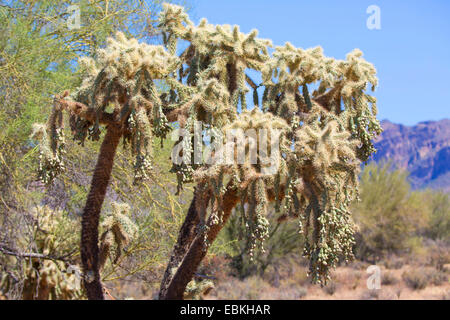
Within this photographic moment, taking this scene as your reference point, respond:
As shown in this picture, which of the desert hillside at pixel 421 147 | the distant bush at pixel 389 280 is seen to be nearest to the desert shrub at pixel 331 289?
the distant bush at pixel 389 280

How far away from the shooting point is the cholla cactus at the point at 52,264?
1052cm

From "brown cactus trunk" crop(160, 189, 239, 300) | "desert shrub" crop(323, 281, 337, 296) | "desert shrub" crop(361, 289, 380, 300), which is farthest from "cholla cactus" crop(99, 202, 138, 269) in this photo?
"desert shrub" crop(323, 281, 337, 296)

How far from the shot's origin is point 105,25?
945 centimetres

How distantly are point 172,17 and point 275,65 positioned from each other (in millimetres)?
1382

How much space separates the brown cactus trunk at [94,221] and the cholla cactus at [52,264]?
5.54m

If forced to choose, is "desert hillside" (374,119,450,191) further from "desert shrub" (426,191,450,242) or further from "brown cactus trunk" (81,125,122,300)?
"brown cactus trunk" (81,125,122,300)

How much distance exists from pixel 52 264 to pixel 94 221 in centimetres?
708

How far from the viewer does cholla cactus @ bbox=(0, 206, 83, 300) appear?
10.5m

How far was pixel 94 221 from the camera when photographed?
4801 millimetres

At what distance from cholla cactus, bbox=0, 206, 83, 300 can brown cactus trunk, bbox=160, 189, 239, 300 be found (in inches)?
225

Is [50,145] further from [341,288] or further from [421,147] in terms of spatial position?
[421,147]

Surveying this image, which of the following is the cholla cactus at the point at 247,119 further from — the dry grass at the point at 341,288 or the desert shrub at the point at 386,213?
the desert shrub at the point at 386,213

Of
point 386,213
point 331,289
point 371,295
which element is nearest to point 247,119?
point 371,295
